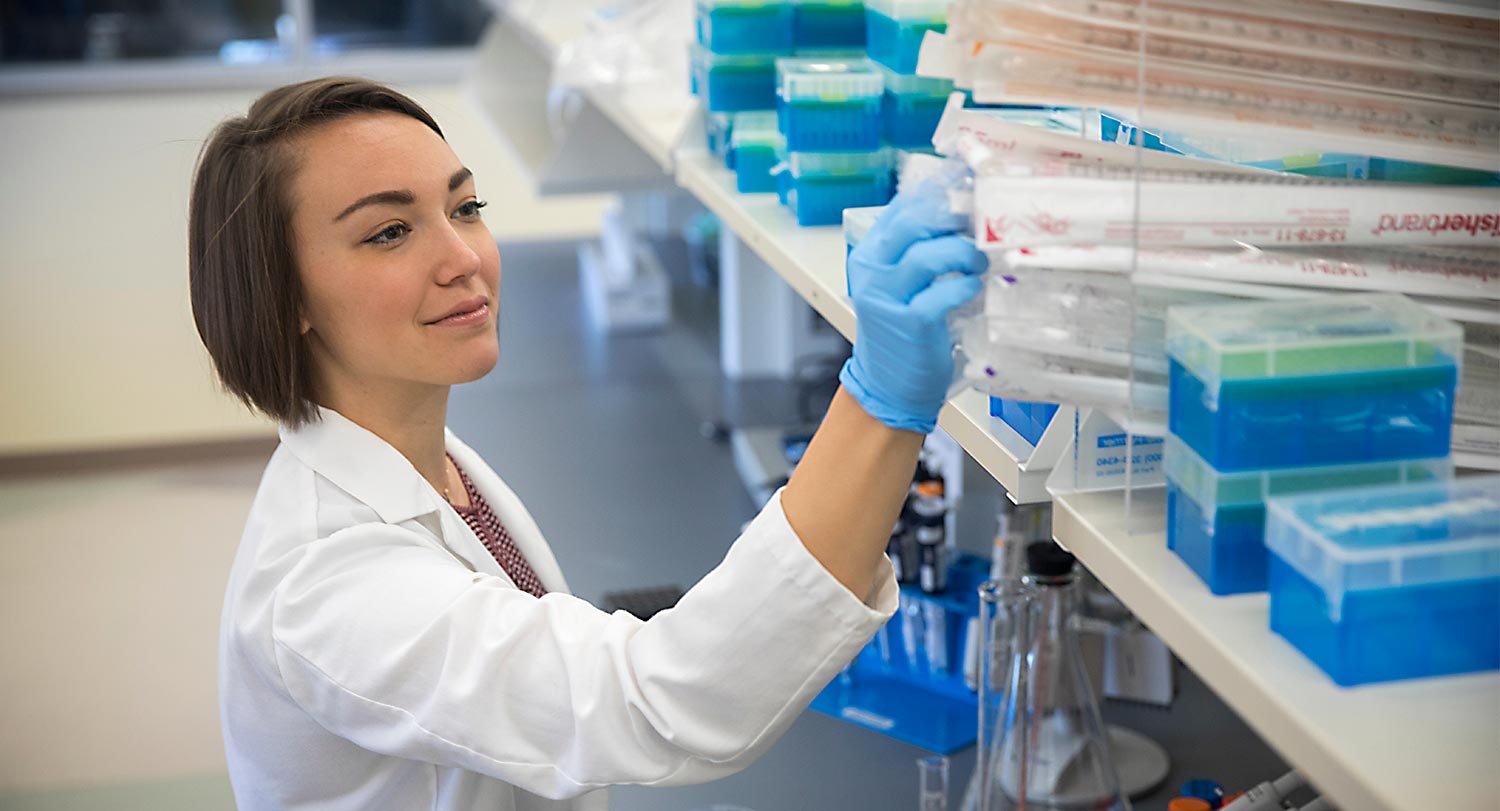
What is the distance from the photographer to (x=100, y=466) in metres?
3.77

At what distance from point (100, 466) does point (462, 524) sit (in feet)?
9.53

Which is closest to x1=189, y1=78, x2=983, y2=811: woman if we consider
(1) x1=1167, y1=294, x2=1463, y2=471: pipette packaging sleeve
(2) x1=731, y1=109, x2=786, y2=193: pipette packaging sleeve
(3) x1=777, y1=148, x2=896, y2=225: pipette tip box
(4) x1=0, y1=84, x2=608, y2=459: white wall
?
(1) x1=1167, y1=294, x2=1463, y2=471: pipette packaging sleeve

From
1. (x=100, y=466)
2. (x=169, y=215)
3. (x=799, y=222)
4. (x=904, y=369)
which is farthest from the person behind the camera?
(x=169, y=215)

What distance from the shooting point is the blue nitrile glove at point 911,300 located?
2.61ft

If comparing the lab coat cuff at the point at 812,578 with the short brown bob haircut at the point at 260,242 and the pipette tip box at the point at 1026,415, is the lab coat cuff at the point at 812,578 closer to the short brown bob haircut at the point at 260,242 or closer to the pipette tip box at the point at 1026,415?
the pipette tip box at the point at 1026,415

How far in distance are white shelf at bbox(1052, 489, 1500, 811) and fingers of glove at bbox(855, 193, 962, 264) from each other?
204mm

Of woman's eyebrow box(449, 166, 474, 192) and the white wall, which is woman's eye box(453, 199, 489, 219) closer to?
woman's eyebrow box(449, 166, 474, 192)

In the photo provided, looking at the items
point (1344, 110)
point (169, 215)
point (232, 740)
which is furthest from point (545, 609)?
point (169, 215)

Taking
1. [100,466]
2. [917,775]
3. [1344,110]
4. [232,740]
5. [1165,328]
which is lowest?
[100,466]

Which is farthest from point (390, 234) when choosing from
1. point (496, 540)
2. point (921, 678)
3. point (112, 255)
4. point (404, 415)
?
point (112, 255)

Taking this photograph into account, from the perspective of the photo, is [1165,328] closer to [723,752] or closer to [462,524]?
[723,752]

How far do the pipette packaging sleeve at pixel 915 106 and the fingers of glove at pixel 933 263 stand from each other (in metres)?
0.69

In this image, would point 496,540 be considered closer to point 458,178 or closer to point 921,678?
point 458,178

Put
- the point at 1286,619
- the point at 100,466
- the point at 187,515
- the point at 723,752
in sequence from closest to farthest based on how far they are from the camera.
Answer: the point at 1286,619 → the point at 723,752 → the point at 187,515 → the point at 100,466
